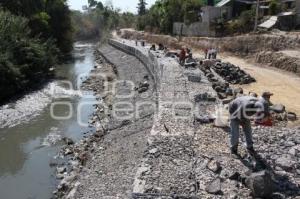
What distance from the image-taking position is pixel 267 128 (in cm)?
1355

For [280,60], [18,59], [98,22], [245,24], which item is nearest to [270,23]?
[245,24]

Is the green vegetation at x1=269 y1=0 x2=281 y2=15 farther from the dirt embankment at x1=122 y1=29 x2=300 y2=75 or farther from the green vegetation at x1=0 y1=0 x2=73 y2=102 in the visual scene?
the green vegetation at x1=0 y1=0 x2=73 y2=102

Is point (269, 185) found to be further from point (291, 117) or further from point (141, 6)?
point (141, 6)

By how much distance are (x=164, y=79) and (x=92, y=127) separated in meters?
4.62

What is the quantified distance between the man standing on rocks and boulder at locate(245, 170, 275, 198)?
1.89m

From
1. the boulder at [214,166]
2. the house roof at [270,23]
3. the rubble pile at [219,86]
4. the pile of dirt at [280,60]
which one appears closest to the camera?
the boulder at [214,166]

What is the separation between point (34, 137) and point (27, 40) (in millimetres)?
16028

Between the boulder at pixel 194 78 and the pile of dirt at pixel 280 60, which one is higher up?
the pile of dirt at pixel 280 60

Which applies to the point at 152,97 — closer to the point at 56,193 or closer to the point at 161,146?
the point at 56,193

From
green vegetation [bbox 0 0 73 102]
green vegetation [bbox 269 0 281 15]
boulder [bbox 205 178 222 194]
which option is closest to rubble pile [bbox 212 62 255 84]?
green vegetation [bbox 0 0 73 102]

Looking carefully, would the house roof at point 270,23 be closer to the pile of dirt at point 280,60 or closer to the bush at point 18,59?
the pile of dirt at point 280,60

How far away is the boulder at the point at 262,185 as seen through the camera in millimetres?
9312

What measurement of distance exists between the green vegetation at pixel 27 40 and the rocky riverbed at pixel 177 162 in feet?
36.6

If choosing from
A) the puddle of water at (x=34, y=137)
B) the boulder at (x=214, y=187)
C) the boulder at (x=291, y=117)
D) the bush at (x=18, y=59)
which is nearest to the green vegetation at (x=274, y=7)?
the puddle of water at (x=34, y=137)
